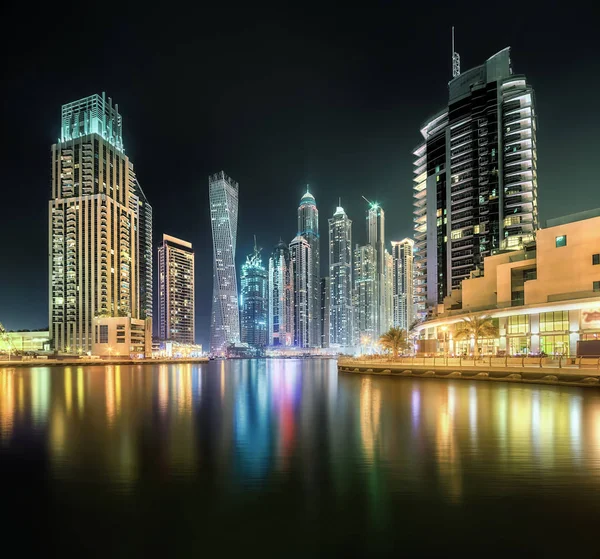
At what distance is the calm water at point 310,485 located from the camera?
9094 mm

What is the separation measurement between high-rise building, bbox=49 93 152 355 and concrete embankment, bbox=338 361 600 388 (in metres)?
122

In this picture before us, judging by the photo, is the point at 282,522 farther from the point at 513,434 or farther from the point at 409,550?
the point at 513,434

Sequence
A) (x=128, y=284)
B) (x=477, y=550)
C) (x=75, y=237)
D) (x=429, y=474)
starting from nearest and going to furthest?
(x=477, y=550), (x=429, y=474), (x=75, y=237), (x=128, y=284)

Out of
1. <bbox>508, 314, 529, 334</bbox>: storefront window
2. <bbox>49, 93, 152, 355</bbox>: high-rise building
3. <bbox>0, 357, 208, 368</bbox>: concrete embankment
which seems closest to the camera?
<bbox>508, 314, 529, 334</bbox>: storefront window

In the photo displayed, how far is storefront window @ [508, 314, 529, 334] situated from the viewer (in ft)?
224

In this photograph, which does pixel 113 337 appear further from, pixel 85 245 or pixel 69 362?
pixel 85 245

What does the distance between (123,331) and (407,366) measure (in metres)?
127

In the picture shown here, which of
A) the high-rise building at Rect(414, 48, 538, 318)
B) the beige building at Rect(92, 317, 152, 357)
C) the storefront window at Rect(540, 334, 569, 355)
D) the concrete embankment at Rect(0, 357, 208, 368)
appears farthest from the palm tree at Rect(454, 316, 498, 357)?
the beige building at Rect(92, 317, 152, 357)

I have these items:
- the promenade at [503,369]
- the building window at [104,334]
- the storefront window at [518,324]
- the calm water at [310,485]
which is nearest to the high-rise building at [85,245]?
the building window at [104,334]

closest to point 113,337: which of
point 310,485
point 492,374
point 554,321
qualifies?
point 554,321

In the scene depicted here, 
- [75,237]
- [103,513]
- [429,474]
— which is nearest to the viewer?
[103,513]

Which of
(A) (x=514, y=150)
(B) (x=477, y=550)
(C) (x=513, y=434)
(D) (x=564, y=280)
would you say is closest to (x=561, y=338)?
(D) (x=564, y=280)

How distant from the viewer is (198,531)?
9.50 metres

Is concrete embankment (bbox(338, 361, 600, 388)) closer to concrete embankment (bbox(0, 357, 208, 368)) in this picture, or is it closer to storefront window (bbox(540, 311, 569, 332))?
storefront window (bbox(540, 311, 569, 332))
